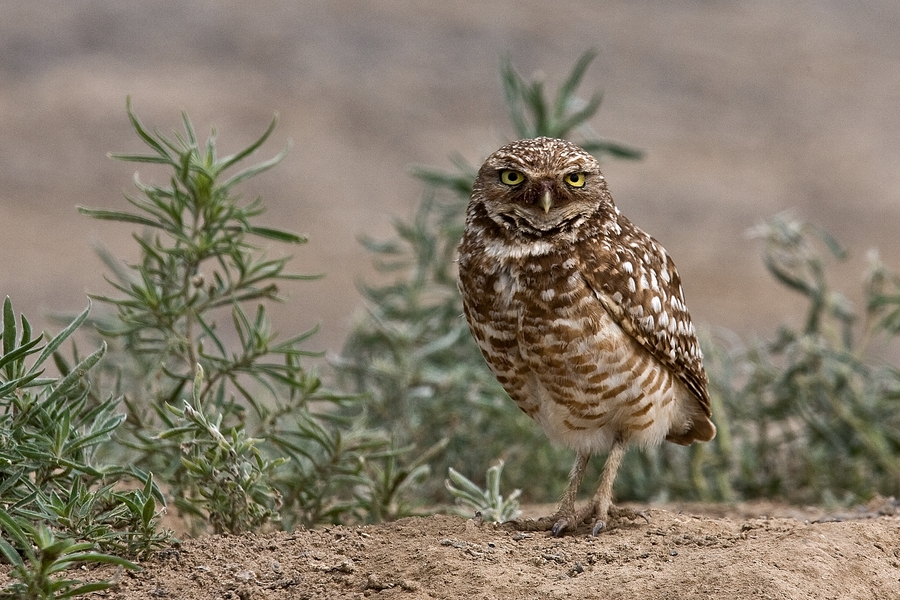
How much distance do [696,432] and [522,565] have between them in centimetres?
176

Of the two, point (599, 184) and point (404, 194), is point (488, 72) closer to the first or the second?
point (404, 194)

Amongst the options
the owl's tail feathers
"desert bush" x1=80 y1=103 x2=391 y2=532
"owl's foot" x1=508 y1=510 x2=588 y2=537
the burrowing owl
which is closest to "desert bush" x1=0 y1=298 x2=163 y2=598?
"desert bush" x1=80 y1=103 x2=391 y2=532

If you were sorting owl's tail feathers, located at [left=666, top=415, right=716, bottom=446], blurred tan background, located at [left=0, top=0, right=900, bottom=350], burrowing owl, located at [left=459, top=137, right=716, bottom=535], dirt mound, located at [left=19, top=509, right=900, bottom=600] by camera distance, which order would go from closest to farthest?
dirt mound, located at [left=19, top=509, right=900, bottom=600] → burrowing owl, located at [left=459, top=137, right=716, bottom=535] → owl's tail feathers, located at [left=666, top=415, right=716, bottom=446] → blurred tan background, located at [left=0, top=0, right=900, bottom=350]

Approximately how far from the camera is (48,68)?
19328 millimetres

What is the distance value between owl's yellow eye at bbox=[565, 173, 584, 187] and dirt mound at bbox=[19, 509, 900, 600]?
1.36 m

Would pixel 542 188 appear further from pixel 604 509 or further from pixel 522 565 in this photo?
pixel 522 565

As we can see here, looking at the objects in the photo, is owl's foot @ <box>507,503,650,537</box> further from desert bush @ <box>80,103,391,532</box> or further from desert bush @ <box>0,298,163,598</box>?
desert bush @ <box>0,298,163,598</box>

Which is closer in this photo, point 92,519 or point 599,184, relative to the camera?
point 92,519

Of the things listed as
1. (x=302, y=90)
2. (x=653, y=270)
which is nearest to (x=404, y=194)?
(x=302, y=90)

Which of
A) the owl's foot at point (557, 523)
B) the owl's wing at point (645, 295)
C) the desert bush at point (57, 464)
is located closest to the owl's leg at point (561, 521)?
the owl's foot at point (557, 523)

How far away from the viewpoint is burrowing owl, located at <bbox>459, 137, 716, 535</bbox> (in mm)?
4391

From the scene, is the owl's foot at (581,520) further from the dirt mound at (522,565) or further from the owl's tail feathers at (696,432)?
the owl's tail feathers at (696,432)

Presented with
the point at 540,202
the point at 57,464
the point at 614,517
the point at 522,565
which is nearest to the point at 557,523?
the point at 614,517

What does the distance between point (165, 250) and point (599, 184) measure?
1.72 m
